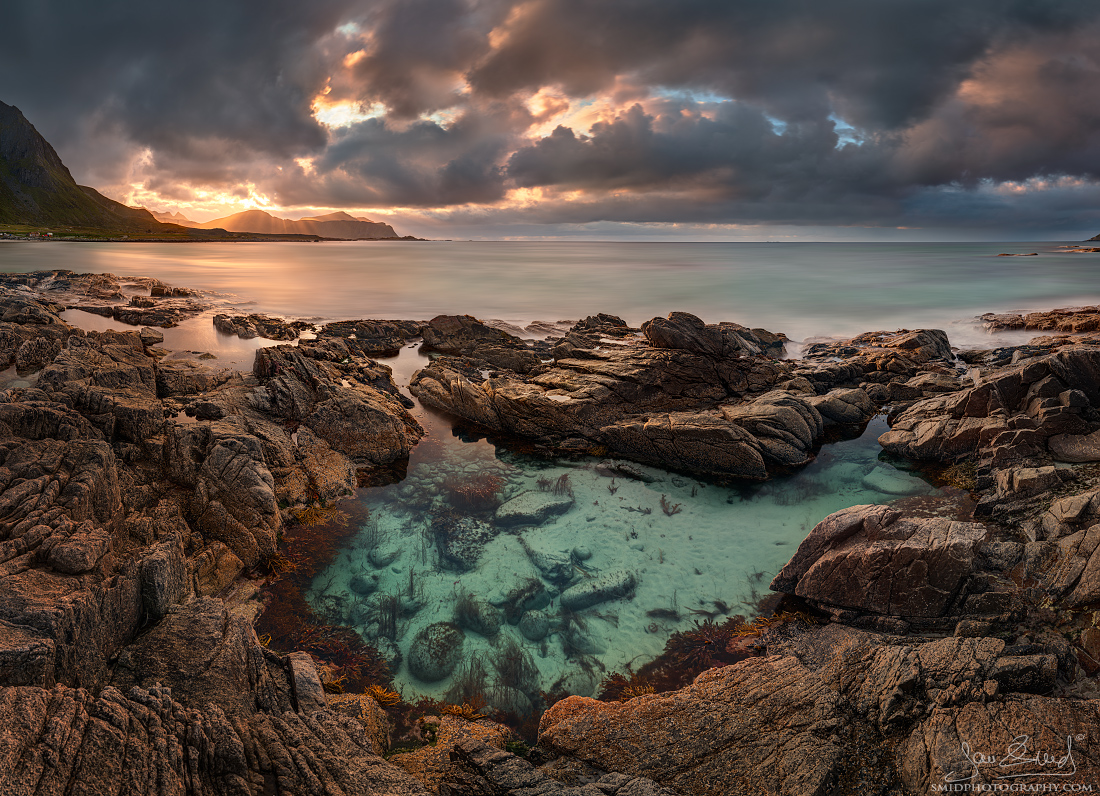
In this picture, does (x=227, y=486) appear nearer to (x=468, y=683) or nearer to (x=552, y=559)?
(x=468, y=683)

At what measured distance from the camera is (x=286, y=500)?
51.8 feet

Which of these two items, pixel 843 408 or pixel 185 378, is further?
pixel 843 408

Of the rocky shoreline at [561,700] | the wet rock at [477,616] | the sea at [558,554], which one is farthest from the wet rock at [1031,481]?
the wet rock at [477,616]

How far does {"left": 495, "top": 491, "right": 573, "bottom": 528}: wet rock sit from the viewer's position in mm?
16359

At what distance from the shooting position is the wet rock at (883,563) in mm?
11070

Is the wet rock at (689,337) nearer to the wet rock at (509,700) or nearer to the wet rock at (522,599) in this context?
the wet rock at (522,599)

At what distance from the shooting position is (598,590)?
13.1 metres

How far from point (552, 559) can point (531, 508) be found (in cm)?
270

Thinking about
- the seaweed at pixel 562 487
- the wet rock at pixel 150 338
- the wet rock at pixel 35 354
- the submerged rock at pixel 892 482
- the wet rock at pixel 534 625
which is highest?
the wet rock at pixel 150 338

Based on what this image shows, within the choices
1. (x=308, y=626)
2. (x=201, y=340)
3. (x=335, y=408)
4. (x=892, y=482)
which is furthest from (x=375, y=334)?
(x=892, y=482)

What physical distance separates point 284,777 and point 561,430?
1689 cm

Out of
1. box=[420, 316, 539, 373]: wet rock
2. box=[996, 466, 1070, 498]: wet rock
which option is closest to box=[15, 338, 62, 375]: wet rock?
box=[420, 316, 539, 373]: wet rock

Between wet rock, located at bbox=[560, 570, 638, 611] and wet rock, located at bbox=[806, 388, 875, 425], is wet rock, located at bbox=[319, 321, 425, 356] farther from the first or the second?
wet rock, located at bbox=[806, 388, 875, 425]

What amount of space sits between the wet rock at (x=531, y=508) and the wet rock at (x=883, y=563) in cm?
724
